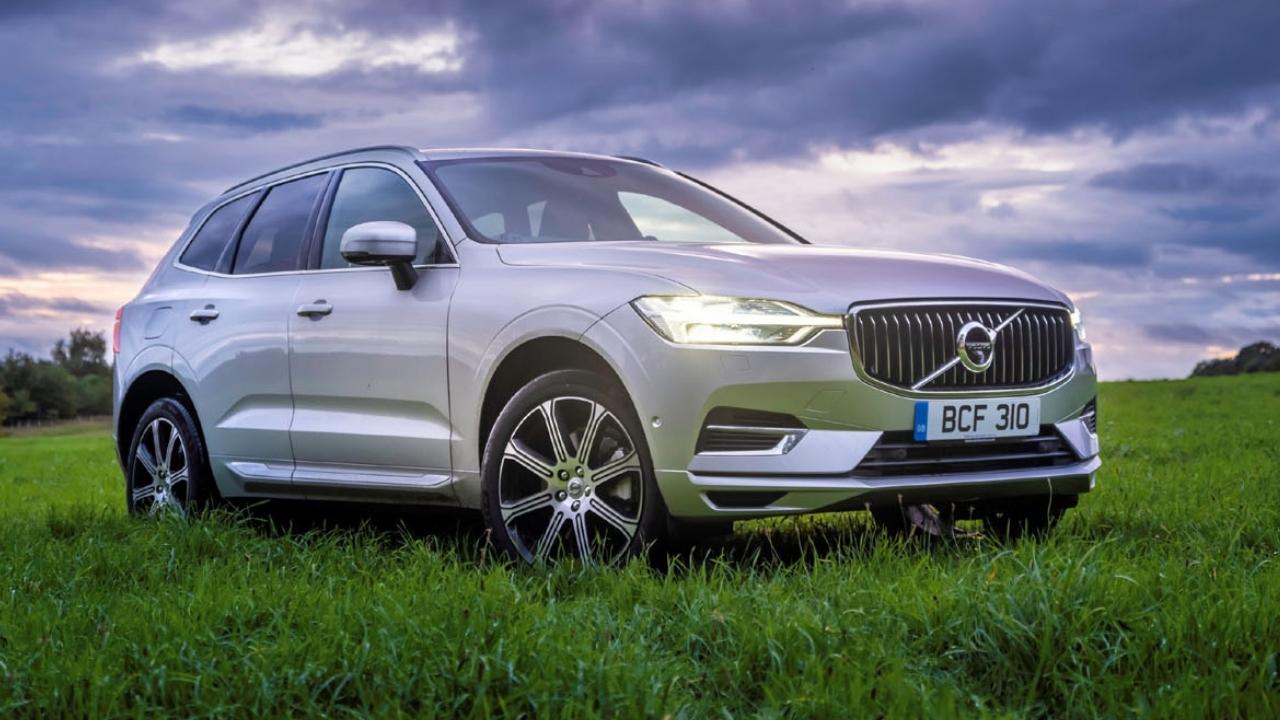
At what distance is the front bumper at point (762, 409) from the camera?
4547 millimetres

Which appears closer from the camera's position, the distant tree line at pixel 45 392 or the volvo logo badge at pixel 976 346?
the volvo logo badge at pixel 976 346

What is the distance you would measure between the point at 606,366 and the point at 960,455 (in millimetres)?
1280

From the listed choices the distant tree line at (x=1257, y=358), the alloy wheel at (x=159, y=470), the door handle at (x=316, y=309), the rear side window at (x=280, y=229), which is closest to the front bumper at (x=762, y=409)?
the door handle at (x=316, y=309)

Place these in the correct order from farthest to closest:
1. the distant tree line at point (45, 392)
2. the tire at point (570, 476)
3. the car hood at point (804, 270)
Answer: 1. the distant tree line at point (45, 392)
2. the tire at point (570, 476)
3. the car hood at point (804, 270)

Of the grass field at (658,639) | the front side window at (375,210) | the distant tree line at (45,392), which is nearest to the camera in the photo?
the grass field at (658,639)

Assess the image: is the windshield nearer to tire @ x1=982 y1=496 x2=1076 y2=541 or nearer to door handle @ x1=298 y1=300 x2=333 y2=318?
door handle @ x1=298 y1=300 x2=333 y2=318

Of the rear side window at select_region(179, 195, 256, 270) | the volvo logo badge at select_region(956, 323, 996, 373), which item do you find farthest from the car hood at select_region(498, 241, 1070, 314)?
the rear side window at select_region(179, 195, 256, 270)

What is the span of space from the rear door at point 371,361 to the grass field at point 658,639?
0.71 m

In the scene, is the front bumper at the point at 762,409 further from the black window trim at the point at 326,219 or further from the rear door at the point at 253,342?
the rear door at the point at 253,342

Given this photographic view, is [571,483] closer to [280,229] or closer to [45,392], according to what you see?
[280,229]

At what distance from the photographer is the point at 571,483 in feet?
16.3

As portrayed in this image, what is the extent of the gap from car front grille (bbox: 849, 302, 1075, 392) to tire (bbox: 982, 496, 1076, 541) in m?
0.55

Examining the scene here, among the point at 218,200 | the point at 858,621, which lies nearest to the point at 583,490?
the point at 858,621

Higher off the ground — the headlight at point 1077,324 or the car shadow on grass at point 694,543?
the headlight at point 1077,324
